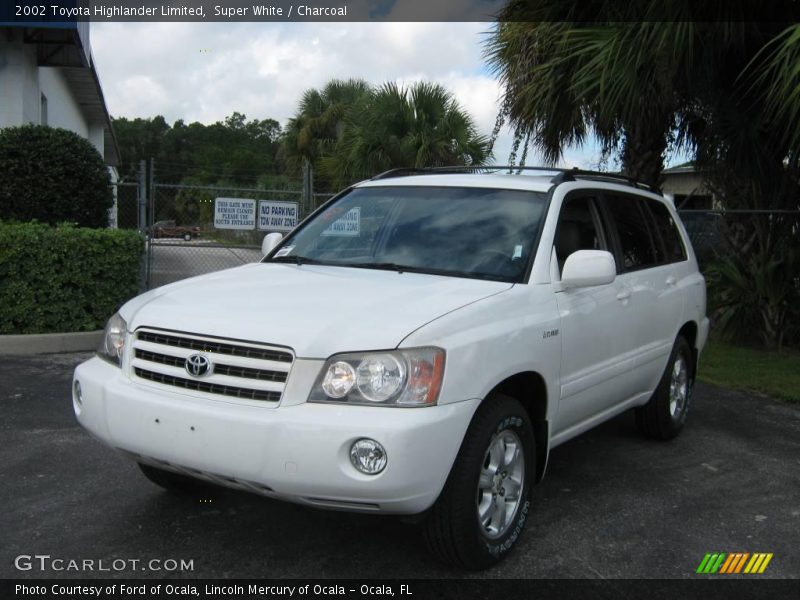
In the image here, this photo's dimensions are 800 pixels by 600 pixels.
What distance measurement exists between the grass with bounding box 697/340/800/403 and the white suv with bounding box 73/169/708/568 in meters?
3.53

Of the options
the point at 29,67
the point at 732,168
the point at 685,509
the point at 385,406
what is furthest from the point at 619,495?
the point at 29,67

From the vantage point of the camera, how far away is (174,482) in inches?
171

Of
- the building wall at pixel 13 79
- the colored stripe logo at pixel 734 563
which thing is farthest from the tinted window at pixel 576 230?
the building wall at pixel 13 79

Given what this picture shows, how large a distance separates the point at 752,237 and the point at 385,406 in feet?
27.2

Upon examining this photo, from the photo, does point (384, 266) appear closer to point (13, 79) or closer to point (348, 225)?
point (348, 225)

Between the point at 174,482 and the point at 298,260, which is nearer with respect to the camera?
the point at 174,482

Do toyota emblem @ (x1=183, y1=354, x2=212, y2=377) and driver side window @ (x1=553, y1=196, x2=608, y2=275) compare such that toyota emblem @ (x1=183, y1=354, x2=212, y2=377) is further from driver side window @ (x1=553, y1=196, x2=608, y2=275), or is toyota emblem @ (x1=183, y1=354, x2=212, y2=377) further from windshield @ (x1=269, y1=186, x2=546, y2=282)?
driver side window @ (x1=553, y1=196, x2=608, y2=275)

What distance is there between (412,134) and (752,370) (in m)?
10.6

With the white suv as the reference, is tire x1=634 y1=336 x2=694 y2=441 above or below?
below

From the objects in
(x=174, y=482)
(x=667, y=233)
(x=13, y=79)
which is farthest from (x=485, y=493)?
(x=13, y=79)

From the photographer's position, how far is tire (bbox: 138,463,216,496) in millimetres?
4289

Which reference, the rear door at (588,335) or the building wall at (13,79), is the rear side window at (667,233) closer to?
the rear door at (588,335)

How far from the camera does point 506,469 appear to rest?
3777 mm

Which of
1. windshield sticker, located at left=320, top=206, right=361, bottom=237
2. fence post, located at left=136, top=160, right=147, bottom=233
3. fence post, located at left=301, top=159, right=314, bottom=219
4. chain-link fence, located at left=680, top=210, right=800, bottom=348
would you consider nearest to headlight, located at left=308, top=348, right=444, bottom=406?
windshield sticker, located at left=320, top=206, right=361, bottom=237
